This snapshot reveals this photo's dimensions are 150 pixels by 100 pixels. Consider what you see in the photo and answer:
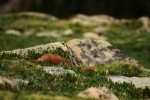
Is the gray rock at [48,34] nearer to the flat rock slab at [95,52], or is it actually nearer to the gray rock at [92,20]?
the gray rock at [92,20]

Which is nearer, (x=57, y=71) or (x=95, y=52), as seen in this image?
(x=57, y=71)

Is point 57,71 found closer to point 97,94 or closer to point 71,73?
point 71,73

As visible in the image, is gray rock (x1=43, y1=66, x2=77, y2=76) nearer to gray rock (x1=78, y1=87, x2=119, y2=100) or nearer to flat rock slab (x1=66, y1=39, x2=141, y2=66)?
gray rock (x1=78, y1=87, x2=119, y2=100)

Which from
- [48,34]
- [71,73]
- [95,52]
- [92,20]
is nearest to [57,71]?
[71,73]

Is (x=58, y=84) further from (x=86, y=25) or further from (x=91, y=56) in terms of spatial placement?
(x=86, y=25)

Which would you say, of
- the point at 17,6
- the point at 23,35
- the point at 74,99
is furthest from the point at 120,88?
the point at 17,6

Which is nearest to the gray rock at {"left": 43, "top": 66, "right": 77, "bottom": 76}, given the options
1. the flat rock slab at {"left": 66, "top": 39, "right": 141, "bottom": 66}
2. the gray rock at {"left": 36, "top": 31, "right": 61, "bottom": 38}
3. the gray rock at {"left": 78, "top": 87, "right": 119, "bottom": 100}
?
the gray rock at {"left": 78, "top": 87, "right": 119, "bottom": 100}
